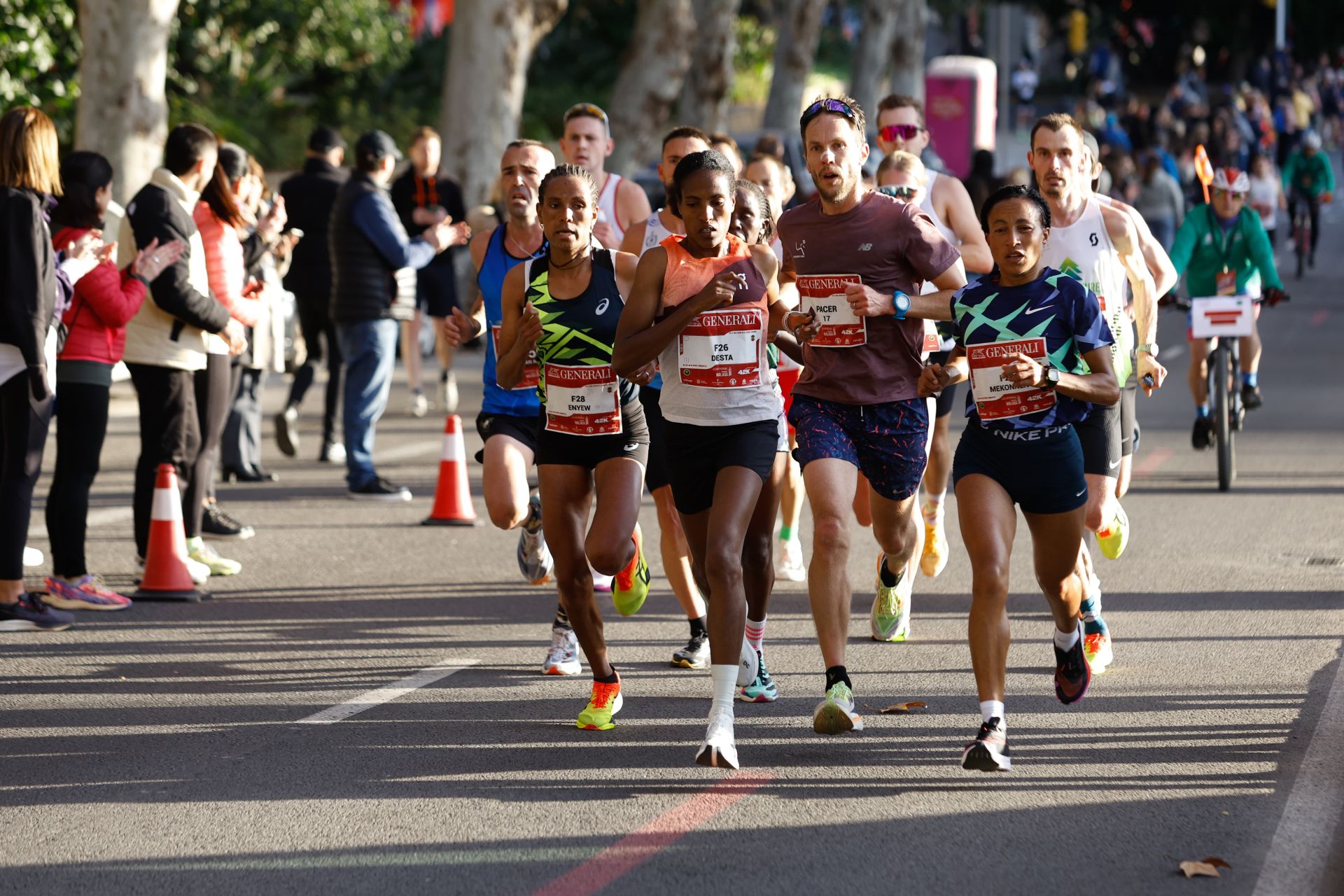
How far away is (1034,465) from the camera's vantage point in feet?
20.6

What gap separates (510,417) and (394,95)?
30450mm

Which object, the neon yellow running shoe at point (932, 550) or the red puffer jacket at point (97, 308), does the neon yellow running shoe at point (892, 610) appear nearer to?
the neon yellow running shoe at point (932, 550)

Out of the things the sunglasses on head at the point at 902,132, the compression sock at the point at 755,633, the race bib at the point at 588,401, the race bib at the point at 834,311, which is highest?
the sunglasses on head at the point at 902,132

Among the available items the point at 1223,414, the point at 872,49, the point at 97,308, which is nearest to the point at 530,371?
the point at 97,308

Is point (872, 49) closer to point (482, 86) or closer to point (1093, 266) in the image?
point (482, 86)

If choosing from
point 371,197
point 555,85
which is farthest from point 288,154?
point 371,197

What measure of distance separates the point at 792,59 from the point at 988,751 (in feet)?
103

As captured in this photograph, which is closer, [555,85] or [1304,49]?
[555,85]

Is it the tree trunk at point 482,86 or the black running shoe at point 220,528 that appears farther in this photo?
the tree trunk at point 482,86

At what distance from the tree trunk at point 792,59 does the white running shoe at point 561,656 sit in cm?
2887

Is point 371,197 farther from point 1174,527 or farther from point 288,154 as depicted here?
point 288,154

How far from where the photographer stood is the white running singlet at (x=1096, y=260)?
24.9 ft

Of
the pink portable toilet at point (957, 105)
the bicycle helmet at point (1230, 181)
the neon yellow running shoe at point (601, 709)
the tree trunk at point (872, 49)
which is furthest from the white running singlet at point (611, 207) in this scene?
the tree trunk at point (872, 49)

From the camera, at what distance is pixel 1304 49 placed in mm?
71812
